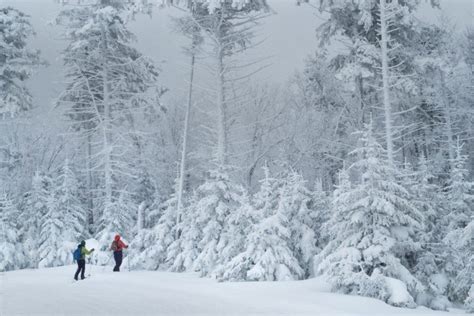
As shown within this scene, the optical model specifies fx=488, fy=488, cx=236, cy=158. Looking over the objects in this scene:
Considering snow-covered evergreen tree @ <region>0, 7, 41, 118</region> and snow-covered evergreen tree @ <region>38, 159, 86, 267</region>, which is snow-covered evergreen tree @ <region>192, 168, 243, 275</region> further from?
snow-covered evergreen tree @ <region>0, 7, 41, 118</region>

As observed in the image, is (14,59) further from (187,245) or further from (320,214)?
(320,214)

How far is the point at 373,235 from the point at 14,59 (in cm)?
2632

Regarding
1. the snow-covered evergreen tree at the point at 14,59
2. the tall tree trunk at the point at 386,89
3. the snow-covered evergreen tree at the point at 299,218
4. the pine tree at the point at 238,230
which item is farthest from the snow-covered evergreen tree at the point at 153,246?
the snow-covered evergreen tree at the point at 14,59

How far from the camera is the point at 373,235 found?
1303 cm

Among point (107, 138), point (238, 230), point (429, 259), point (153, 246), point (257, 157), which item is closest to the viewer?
point (429, 259)

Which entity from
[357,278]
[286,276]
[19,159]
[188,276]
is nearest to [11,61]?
[19,159]

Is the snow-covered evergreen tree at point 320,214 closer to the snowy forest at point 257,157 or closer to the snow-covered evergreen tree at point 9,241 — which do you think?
the snowy forest at point 257,157

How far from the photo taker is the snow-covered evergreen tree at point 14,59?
3064 centimetres

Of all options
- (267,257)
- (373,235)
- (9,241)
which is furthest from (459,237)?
(9,241)

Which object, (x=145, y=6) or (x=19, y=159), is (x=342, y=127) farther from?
(x=19, y=159)

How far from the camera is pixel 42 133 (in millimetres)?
37781

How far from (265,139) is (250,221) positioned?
20225 millimetres

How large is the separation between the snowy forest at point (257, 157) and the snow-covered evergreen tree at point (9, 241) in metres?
0.10

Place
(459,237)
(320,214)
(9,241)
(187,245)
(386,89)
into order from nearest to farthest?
(459,237)
(320,214)
(386,89)
(187,245)
(9,241)
